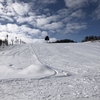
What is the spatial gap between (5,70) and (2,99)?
2.31 m

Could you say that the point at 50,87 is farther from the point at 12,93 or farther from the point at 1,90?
the point at 1,90

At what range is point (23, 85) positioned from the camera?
134 inches

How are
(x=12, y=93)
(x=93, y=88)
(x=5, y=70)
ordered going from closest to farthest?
(x=12, y=93) < (x=93, y=88) < (x=5, y=70)

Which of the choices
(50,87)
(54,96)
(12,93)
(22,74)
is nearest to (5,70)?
(22,74)

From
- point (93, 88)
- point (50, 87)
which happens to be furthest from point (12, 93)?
point (93, 88)

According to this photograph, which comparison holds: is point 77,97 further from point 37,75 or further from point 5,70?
point 5,70

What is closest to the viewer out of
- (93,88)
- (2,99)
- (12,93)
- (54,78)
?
(2,99)

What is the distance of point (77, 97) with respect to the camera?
273 cm

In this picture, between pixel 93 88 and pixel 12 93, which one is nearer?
pixel 12 93

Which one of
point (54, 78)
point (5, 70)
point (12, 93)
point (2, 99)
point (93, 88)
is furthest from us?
point (5, 70)

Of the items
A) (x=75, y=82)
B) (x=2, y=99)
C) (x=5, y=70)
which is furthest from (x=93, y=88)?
(x=5, y=70)

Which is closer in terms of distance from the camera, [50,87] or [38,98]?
[38,98]

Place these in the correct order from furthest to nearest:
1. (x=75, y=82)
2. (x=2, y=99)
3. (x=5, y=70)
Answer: (x=5, y=70), (x=75, y=82), (x=2, y=99)

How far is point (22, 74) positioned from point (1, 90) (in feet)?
4.25
